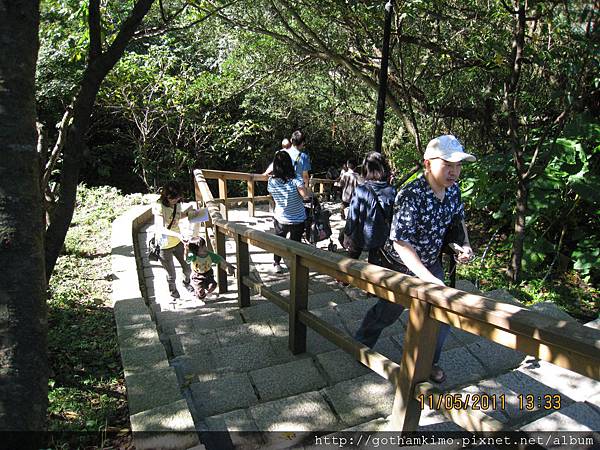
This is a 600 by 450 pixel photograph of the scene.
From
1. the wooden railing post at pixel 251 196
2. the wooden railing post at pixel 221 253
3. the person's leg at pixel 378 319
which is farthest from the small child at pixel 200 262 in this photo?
the wooden railing post at pixel 251 196

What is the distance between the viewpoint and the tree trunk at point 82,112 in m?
2.71

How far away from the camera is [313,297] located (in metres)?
4.68

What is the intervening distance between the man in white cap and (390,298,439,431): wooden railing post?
16.8 inches

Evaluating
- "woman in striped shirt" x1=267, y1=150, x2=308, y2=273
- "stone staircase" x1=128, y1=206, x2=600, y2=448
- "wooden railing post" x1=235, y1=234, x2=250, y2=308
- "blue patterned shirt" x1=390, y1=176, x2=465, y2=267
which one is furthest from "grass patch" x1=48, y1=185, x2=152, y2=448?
"woman in striped shirt" x1=267, y1=150, x2=308, y2=273

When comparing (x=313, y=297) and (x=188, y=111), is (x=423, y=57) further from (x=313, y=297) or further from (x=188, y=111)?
(x=188, y=111)

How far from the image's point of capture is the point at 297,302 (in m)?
3.11

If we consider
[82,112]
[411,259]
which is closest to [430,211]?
[411,259]

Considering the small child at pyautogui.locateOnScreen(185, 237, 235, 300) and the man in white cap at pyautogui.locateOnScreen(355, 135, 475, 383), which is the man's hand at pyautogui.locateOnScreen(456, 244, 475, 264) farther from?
the small child at pyautogui.locateOnScreen(185, 237, 235, 300)

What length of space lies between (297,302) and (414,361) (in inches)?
46.4

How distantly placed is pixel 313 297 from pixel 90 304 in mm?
2249

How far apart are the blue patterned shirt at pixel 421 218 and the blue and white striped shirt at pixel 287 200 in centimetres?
254

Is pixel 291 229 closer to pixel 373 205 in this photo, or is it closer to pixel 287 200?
pixel 287 200

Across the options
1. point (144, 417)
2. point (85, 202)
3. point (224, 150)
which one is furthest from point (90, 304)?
point (224, 150)

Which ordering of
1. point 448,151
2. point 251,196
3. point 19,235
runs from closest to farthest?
1. point 19,235
2. point 448,151
3. point 251,196
